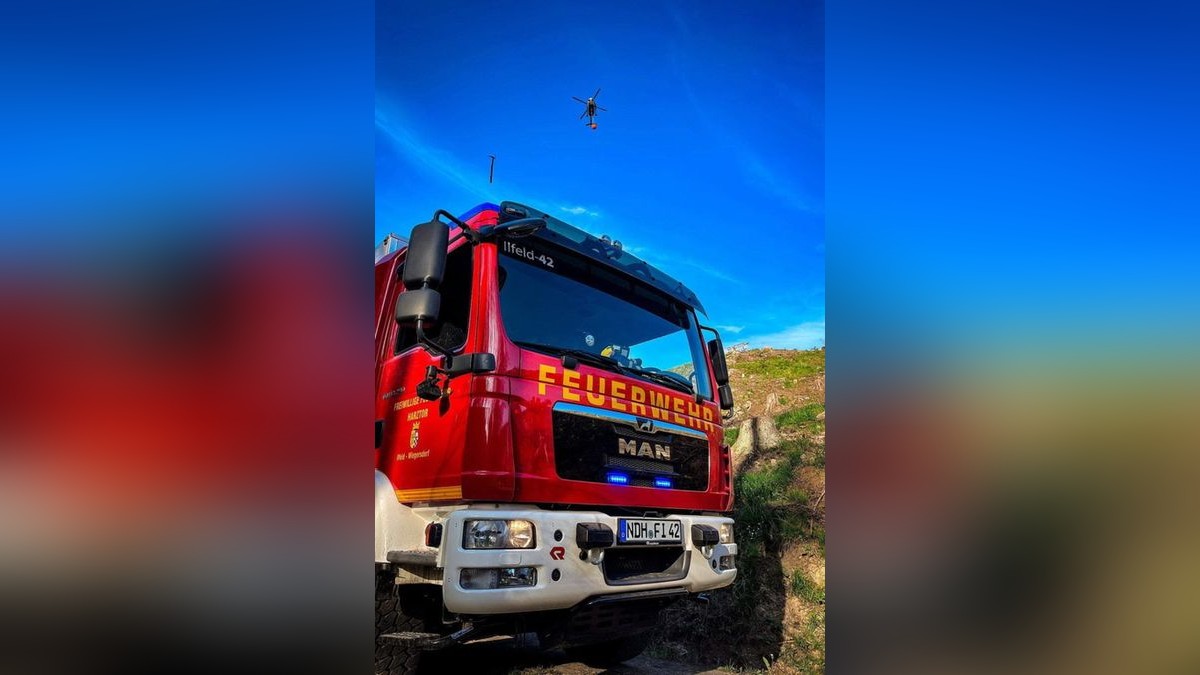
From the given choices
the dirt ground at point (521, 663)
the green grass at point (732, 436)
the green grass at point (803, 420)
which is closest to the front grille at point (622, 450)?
the dirt ground at point (521, 663)

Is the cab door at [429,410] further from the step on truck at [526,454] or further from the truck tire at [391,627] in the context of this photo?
the truck tire at [391,627]

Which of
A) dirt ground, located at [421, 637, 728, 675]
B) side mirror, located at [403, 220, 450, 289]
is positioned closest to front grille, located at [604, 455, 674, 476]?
side mirror, located at [403, 220, 450, 289]

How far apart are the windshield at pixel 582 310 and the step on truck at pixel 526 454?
0.04ft

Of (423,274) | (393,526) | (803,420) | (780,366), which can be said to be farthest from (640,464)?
(803,420)

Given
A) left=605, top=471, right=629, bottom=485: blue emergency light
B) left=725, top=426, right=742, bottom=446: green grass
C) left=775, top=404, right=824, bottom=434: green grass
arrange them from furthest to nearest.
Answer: left=725, top=426, right=742, bottom=446: green grass < left=775, top=404, right=824, bottom=434: green grass < left=605, top=471, right=629, bottom=485: blue emergency light

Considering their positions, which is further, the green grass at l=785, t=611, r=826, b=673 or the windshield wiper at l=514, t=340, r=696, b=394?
the green grass at l=785, t=611, r=826, b=673

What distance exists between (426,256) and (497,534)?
124 cm

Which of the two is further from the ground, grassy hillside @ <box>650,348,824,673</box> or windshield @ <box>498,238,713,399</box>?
windshield @ <box>498,238,713,399</box>

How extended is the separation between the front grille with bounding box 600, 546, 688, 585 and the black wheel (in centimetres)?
99

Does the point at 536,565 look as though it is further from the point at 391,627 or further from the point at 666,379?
the point at 666,379

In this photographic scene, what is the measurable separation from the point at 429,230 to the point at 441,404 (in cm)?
83

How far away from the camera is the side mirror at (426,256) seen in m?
2.68

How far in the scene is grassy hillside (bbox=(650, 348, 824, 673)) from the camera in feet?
17.1

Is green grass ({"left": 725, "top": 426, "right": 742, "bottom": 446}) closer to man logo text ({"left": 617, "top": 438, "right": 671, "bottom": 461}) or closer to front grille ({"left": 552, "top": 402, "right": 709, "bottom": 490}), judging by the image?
front grille ({"left": 552, "top": 402, "right": 709, "bottom": 490})
